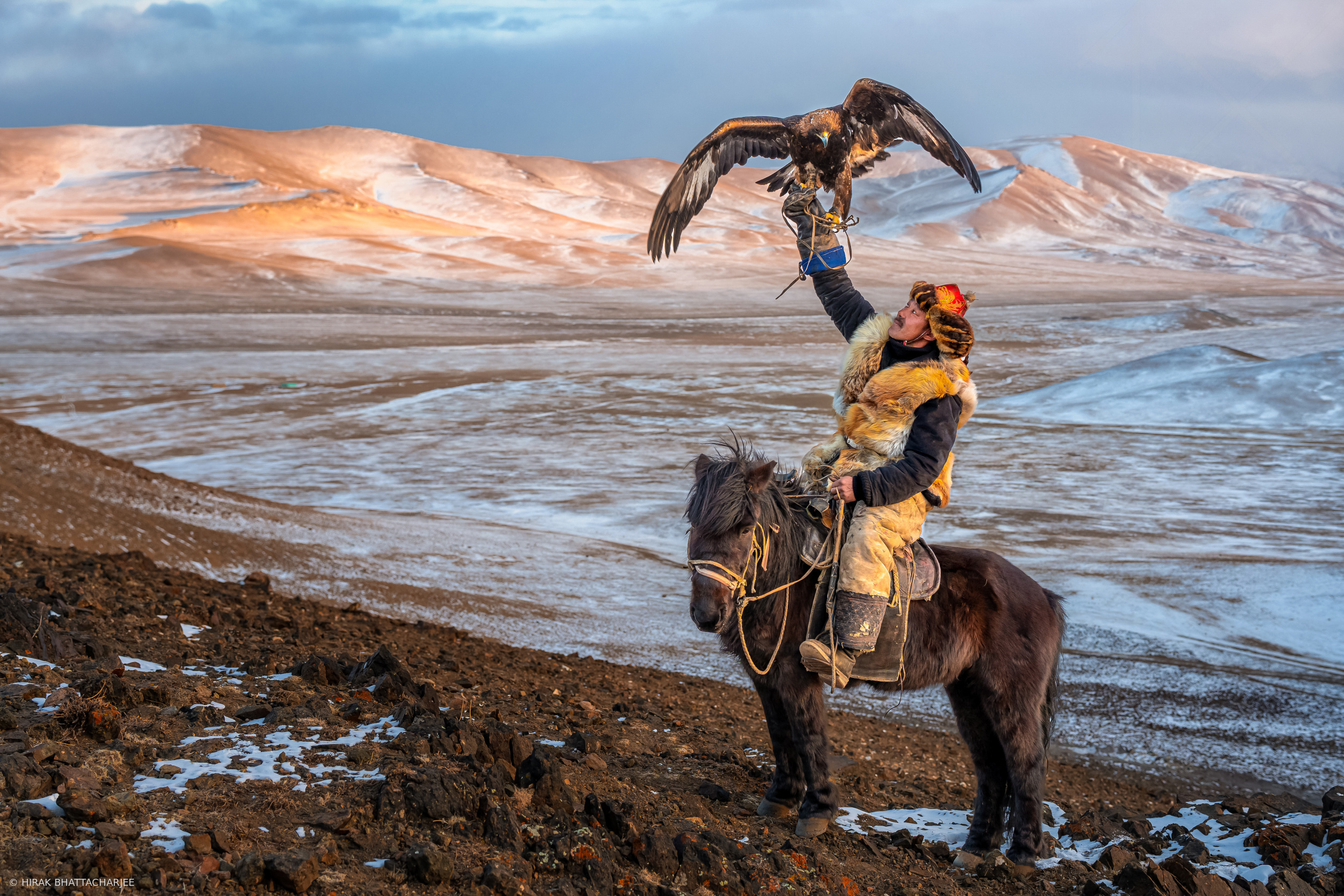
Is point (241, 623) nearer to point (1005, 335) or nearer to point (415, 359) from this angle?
point (415, 359)

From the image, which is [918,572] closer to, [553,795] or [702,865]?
[702,865]

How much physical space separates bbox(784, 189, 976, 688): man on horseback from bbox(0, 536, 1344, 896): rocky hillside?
92 centimetres

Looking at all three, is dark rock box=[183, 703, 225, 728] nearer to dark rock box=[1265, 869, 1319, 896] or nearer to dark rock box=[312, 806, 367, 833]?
dark rock box=[312, 806, 367, 833]

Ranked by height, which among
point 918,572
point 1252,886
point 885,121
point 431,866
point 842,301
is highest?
point 885,121

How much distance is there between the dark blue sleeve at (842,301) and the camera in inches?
184

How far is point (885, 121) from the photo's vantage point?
16.9ft

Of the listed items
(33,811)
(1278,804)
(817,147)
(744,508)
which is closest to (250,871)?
(33,811)

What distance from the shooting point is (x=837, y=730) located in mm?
6859

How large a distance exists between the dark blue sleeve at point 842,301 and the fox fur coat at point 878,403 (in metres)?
0.21

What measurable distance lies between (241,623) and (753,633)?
4477 mm

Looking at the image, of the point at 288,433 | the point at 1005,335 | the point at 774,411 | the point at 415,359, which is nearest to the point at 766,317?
the point at 1005,335

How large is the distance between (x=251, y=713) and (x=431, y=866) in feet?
5.95

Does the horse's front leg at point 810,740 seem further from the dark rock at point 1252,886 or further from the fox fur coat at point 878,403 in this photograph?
the dark rock at point 1252,886

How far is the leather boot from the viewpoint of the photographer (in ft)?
13.5
